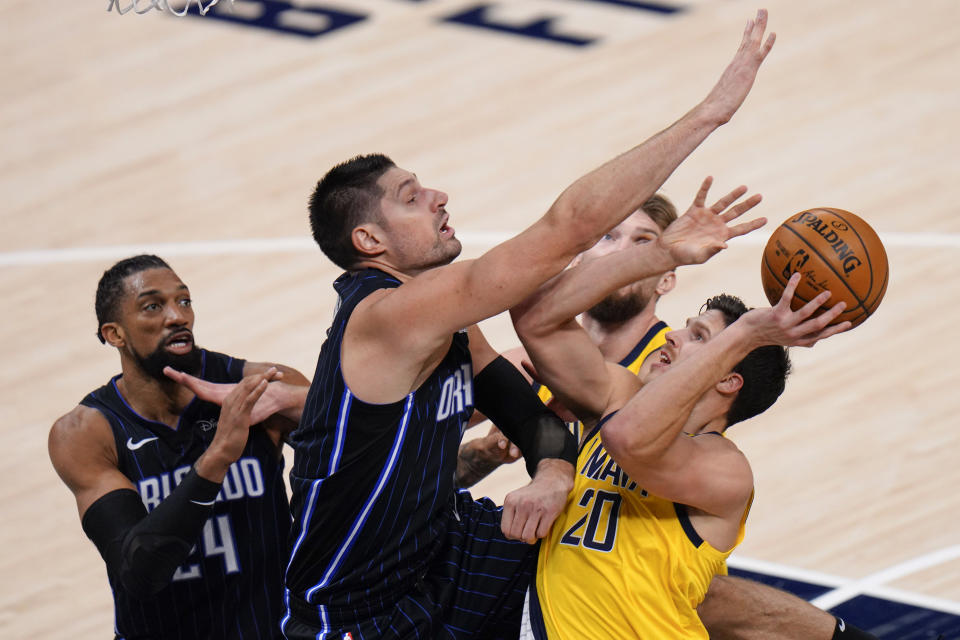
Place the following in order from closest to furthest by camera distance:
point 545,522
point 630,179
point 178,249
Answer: point 630,179 < point 545,522 < point 178,249

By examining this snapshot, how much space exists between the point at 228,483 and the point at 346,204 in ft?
4.46

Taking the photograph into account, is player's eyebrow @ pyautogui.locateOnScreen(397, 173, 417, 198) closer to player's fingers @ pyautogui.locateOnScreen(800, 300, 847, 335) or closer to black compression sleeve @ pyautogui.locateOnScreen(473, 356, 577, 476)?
black compression sleeve @ pyautogui.locateOnScreen(473, 356, 577, 476)

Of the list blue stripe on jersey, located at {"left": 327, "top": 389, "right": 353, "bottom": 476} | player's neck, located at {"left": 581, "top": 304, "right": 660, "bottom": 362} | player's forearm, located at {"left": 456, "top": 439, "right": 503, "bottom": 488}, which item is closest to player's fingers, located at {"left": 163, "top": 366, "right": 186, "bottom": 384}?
blue stripe on jersey, located at {"left": 327, "top": 389, "right": 353, "bottom": 476}

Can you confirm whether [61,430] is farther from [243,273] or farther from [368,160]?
[243,273]

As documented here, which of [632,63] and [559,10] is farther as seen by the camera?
[559,10]

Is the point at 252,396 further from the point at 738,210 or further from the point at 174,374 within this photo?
the point at 738,210

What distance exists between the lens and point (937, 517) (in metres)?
6.86

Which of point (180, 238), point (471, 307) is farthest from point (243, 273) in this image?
point (471, 307)

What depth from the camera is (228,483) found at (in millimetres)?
5301

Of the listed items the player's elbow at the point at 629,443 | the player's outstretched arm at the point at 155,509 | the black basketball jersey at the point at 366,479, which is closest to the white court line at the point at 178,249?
the player's outstretched arm at the point at 155,509

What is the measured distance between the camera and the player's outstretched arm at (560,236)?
156 inches

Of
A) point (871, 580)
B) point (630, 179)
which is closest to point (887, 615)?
point (871, 580)

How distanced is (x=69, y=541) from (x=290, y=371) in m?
2.38

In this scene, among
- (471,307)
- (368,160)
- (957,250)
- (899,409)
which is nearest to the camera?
(471,307)
